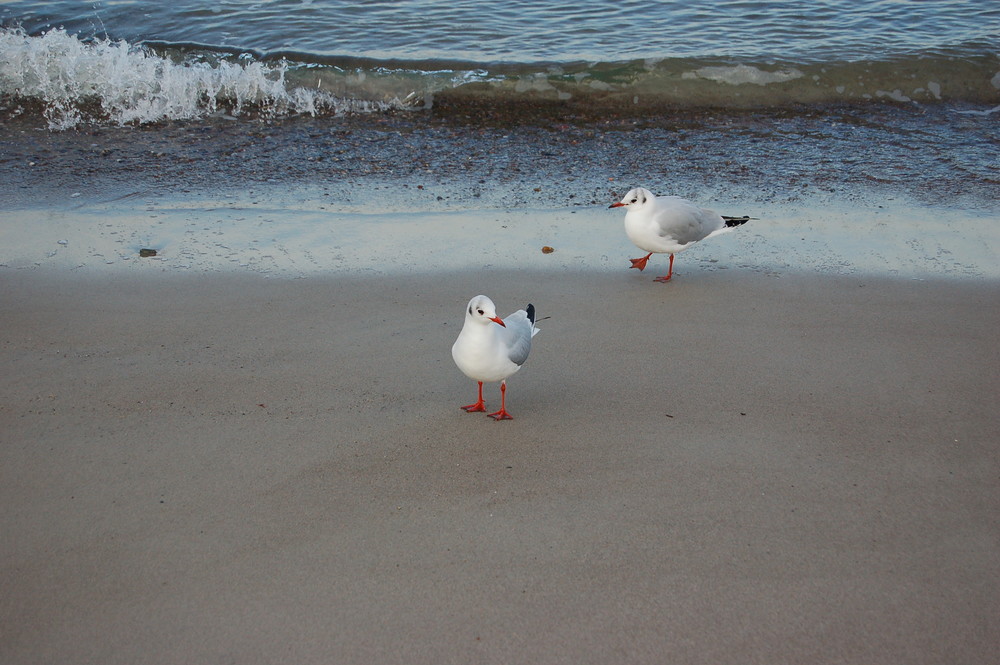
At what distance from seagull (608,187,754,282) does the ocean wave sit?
3999 mm

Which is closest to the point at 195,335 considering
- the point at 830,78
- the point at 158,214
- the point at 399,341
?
the point at 399,341

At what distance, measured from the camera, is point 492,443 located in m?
3.49

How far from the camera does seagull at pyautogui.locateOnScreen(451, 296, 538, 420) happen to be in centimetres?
344

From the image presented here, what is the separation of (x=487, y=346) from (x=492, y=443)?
39cm

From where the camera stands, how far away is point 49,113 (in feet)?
28.5

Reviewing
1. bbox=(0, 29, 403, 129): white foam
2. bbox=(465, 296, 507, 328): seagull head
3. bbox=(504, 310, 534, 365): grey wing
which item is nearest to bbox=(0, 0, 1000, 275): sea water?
bbox=(0, 29, 403, 129): white foam

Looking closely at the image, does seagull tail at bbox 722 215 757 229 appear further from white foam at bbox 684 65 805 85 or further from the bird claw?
white foam at bbox 684 65 805 85

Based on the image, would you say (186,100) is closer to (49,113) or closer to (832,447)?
(49,113)

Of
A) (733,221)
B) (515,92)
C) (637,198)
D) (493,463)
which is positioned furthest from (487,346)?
(515,92)

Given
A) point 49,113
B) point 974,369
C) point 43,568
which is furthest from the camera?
point 49,113

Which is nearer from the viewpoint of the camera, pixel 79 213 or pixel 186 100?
pixel 79 213

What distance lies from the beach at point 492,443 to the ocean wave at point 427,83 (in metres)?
3.43

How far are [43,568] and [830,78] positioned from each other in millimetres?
9370

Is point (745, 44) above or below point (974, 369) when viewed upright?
above
